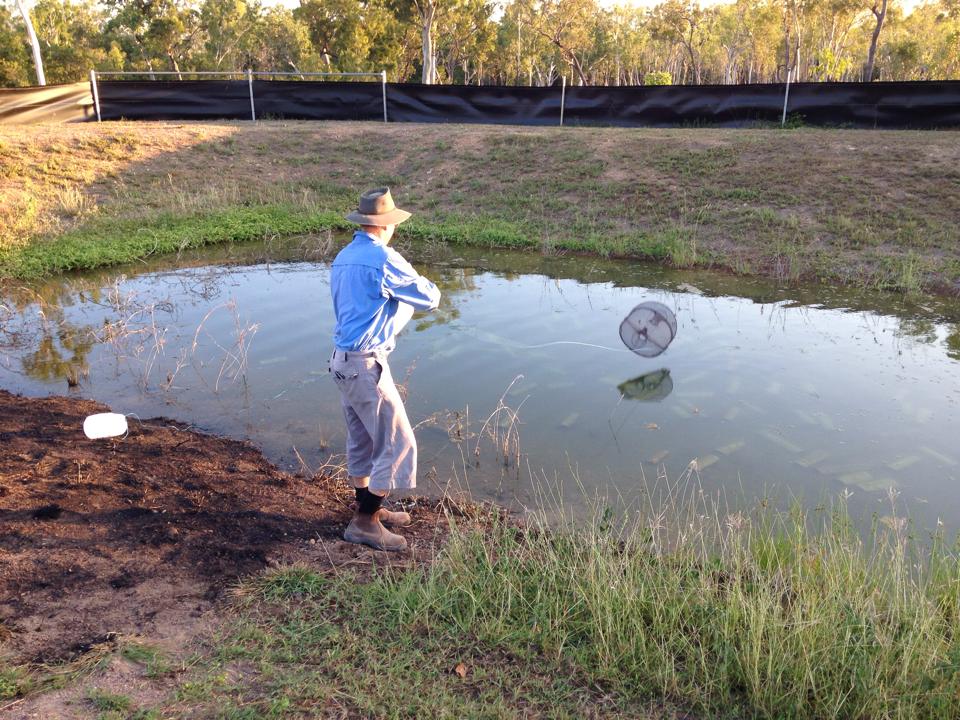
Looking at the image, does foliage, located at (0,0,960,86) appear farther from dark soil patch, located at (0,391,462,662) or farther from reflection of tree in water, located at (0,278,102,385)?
dark soil patch, located at (0,391,462,662)

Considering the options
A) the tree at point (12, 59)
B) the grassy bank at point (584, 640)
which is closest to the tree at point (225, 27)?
the tree at point (12, 59)

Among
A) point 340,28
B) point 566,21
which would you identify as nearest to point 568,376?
point 340,28

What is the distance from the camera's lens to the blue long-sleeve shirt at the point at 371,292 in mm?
3842

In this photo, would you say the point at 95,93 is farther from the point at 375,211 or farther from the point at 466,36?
the point at 466,36

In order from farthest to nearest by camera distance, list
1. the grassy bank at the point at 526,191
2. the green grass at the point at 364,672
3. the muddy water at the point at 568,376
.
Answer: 1. the grassy bank at the point at 526,191
2. the muddy water at the point at 568,376
3. the green grass at the point at 364,672

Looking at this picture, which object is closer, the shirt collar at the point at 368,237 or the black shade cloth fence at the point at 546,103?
the shirt collar at the point at 368,237

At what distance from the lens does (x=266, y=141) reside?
18.5m

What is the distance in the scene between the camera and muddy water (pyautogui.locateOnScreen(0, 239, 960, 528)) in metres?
5.54

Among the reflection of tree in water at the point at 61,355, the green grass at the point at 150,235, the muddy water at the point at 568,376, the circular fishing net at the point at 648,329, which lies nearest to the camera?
the muddy water at the point at 568,376

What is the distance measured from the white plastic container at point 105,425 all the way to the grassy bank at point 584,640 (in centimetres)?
189

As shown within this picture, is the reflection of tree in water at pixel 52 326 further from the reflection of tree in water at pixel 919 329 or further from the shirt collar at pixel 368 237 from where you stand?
the reflection of tree in water at pixel 919 329

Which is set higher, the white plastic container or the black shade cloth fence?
the black shade cloth fence

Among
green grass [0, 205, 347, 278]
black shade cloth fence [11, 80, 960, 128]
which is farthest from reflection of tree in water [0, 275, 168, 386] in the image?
black shade cloth fence [11, 80, 960, 128]

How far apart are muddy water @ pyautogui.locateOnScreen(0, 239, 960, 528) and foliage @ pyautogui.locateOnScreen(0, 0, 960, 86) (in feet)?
103
